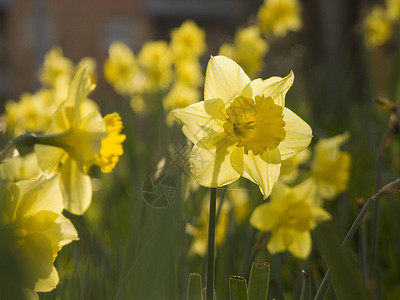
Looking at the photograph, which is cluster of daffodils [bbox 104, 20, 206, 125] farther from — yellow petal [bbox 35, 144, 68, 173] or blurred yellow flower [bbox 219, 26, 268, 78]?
yellow petal [bbox 35, 144, 68, 173]

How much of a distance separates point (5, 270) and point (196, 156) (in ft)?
0.74

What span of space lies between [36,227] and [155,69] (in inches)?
80.1

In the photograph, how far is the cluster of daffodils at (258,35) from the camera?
2133 mm

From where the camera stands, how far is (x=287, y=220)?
812 mm

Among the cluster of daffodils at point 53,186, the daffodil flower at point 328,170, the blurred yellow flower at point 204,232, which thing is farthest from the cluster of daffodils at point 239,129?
the daffodil flower at point 328,170

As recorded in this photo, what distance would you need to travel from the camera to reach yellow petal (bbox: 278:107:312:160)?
53 cm

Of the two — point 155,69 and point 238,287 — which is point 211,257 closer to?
point 238,287

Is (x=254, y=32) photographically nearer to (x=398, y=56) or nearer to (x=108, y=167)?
(x=398, y=56)

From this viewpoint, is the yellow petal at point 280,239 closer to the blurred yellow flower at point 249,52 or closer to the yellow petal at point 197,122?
the yellow petal at point 197,122

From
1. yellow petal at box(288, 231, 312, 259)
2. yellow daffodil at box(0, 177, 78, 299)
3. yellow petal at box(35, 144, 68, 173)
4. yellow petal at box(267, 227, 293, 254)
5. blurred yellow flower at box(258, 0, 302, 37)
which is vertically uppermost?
blurred yellow flower at box(258, 0, 302, 37)

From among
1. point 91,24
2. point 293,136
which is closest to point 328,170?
point 293,136

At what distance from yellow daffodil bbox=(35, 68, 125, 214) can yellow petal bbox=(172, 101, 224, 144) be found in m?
0.08

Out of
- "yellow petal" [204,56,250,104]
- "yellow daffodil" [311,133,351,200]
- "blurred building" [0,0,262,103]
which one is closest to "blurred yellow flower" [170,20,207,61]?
"yellow daffodil" [311,133,351,200]

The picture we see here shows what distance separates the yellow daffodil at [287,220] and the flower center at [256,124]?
277 mm
